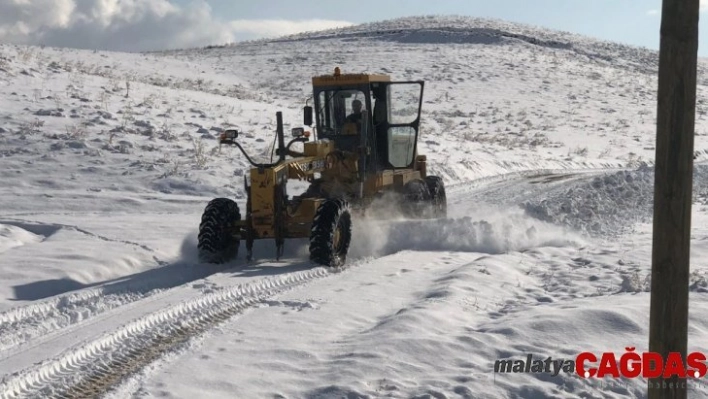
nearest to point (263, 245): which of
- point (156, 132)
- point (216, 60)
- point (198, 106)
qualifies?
point (156, 132)

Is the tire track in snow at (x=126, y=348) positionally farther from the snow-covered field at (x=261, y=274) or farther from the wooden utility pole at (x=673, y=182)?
the wooden utility pole at (x=673, y=182)

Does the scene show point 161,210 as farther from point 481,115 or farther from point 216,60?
point 216,60

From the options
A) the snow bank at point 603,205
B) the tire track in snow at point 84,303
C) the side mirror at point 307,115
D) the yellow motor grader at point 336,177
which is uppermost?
the side mirror at point 307,115

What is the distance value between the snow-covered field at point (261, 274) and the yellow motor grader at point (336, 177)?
0.40 metres

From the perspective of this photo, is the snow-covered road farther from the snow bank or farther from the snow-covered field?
the snow bank

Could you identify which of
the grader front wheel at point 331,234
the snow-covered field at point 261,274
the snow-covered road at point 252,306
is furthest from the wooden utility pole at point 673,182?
the grader front wheel at point 331,234

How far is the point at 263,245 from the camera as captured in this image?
36.4 feet

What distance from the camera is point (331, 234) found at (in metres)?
9.71

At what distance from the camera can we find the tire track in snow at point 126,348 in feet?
18.2

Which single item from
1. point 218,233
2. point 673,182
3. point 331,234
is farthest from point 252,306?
point 673,182

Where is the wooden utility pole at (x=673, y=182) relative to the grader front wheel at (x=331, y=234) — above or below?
above

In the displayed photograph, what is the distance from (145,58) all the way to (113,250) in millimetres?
34300

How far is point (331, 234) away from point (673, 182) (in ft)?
19.5

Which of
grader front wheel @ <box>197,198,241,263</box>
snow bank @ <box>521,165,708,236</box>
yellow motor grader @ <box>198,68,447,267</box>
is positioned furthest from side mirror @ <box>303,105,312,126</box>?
snow bank @ <box>521,165,708,236</box>
